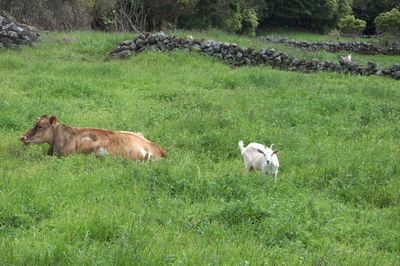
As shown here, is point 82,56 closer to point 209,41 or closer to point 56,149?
point 209,41

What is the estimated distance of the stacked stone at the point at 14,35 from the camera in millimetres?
21125

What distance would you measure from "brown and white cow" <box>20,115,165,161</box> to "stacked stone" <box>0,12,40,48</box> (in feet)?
41.6

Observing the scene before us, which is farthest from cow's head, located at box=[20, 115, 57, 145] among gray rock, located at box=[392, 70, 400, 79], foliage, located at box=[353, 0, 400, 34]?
foliage, located at box=[353, 0, 400, 34]

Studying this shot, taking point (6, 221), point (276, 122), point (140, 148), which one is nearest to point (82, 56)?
point (276, 122)

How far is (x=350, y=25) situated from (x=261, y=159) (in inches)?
2221

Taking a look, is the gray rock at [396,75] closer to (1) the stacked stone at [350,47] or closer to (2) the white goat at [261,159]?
(2) the white goat at [261,159]

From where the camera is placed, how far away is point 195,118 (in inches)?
467

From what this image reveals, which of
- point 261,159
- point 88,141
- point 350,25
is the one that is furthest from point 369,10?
point 88,141

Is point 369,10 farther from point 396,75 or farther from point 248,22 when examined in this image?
point 396,75

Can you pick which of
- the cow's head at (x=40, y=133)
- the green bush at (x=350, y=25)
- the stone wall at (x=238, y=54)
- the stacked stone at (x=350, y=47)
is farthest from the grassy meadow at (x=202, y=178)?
the green bush at (x=350, y=25)

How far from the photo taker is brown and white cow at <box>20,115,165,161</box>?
9.38 m

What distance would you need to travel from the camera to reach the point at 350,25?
202ft

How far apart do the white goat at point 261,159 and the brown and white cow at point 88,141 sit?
155cm

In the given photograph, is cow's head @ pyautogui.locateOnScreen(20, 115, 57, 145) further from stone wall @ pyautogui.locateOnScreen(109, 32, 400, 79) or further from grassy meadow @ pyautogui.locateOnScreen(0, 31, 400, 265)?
stone wall @ pyautogui.locateOnScreen(109, 32, 400, 79)
